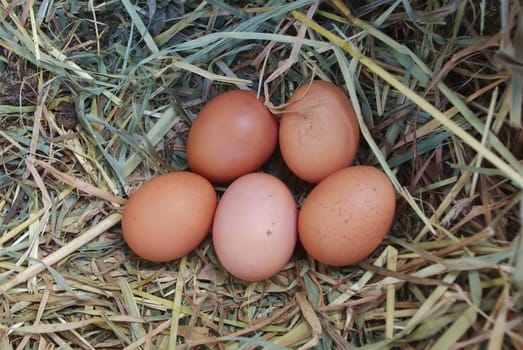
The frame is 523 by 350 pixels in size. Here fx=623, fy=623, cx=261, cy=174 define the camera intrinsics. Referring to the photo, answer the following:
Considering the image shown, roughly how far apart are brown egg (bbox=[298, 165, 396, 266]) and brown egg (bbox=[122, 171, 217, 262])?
0.21 metres

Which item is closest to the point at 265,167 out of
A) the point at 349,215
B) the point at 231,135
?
the point at 231,135

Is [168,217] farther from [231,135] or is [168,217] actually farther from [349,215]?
[349,215]

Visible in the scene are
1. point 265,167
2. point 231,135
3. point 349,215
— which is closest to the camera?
point 349,215

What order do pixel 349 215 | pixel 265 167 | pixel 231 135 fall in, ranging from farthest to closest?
pixel 265 167 < pixel 231 135 < pixel 349 215

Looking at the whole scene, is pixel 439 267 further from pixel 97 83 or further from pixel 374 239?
pixel 97 83

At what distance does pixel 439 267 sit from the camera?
3.50 ft

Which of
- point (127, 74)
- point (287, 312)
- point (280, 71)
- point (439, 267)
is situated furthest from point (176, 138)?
point (439, 267)

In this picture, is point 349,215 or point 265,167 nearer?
point 349,215

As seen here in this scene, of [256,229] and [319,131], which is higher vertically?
[319,131]

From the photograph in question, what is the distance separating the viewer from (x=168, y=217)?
119 centimetres

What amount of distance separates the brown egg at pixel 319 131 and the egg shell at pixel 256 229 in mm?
73

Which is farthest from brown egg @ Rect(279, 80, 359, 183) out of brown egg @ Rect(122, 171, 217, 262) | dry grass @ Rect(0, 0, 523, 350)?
brown egg @ Rect(122, 171, 217, 262)

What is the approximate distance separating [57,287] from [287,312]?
1.52 feet

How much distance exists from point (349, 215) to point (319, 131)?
6.8 inches
